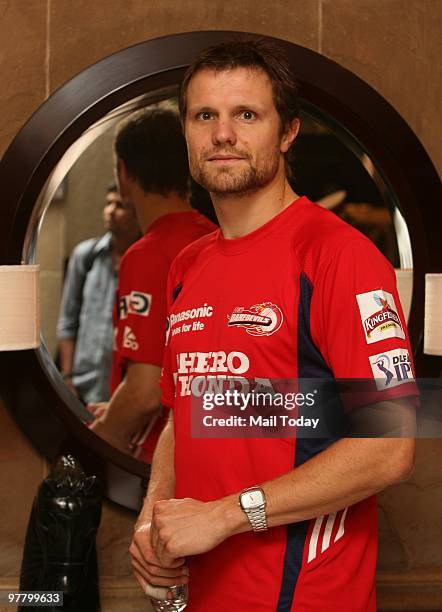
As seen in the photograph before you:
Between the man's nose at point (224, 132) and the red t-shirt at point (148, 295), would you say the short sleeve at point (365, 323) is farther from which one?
the red t-shirt at point (148, 295)

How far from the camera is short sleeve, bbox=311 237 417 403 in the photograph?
4.24 feet

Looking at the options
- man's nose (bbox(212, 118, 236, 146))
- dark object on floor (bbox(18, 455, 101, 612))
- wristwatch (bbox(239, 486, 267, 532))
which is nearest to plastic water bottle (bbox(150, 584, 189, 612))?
wristwatch (bbox(239, 486, 267, 532))

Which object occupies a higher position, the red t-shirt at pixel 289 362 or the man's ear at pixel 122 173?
the man's ear at pixel 122 173

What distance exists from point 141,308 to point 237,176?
3.01ft

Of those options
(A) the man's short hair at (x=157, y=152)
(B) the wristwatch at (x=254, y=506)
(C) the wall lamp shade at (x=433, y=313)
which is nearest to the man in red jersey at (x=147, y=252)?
(A) the man's short hair at (x=157, y=152)

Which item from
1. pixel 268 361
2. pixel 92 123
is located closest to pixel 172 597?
pixel 268 361

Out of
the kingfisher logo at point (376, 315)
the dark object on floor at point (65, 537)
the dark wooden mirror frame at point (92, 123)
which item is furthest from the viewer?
the dark wooden mirror frame at point (92, 123)

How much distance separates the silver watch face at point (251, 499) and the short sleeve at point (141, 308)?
38.5 inches

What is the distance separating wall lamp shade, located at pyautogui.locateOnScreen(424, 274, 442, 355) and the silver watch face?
89 cm

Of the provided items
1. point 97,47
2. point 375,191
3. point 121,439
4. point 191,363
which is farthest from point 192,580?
point 97,47

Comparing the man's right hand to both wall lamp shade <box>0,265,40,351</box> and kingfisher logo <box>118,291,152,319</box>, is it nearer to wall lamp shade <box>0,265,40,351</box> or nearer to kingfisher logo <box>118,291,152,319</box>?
wall lamp shade <box>0,265,40,351</box>

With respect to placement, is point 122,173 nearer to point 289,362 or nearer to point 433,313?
point 433,313

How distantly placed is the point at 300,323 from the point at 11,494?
4.21ft

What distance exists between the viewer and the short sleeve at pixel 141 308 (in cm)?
228
